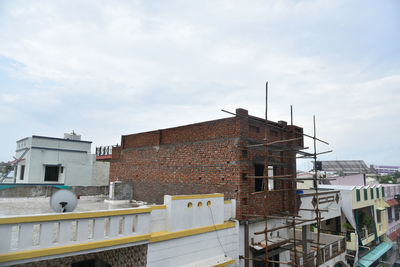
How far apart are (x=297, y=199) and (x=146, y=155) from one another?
28.7ft

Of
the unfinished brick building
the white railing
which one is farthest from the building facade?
the white railing

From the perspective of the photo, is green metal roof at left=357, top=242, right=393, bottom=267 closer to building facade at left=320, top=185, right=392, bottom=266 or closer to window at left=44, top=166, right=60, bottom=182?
building facade at left=320, top=185, right=392, bottom=266

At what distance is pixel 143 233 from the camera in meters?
7.20

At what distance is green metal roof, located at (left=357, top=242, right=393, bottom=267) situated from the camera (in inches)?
834

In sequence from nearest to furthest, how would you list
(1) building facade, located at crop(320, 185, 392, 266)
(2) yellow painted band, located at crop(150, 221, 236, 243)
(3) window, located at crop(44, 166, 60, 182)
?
(2) yellow painted band, located at crop(150, 221, 236, 243), (1) building facade, located at crop(320, 185, 392, 266), (3) window, located at crop(44, 166, 60, 182)

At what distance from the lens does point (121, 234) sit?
22.2 ft

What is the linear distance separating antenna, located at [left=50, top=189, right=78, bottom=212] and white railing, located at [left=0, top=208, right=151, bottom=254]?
822 millimetres

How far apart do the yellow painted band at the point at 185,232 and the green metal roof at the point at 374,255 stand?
1832cm

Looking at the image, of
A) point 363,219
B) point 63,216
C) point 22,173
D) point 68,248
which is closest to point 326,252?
point 363,219

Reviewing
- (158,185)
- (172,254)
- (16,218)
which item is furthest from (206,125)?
(16,218)

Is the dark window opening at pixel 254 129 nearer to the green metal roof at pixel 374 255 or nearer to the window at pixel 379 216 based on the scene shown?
the green metal roof at pixel 374 255

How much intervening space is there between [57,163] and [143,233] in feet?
63.8

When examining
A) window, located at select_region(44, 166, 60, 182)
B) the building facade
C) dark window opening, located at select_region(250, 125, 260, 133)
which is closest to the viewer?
dark window opening, located at select_region(250, 125, 260, 133)

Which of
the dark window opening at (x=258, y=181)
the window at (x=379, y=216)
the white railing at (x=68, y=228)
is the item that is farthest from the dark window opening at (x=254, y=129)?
the window at (x=379, y=216)
